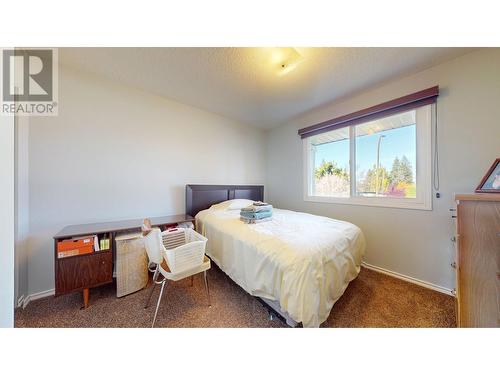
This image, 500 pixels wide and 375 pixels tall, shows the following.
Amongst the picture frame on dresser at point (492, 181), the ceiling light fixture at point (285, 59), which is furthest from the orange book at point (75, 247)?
the picture frame on dresser at point (492, 181)

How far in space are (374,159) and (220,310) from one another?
2.53 m

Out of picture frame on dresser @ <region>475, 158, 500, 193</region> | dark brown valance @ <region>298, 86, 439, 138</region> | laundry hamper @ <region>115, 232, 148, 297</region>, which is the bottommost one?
laundry hamper @ <region>115, 232, 148, 297</region>

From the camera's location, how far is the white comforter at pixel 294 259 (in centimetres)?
100

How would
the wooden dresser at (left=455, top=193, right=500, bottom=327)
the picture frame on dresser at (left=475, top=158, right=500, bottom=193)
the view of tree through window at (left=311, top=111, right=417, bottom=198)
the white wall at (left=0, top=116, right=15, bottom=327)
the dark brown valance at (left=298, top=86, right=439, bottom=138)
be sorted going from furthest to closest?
the view of tree through window at (left=311, top=111, right=417, bottom=198), the dark brown valance at (left=298, top=86, right=439, bottom=138), the picture frame on dresser at (left=475, top=158, right=500, bottom=193), the wooden dresser at (left=455, top=193, right=500, bottom=327), the white wall at (left=0, top=116, right=15, bottom=327)

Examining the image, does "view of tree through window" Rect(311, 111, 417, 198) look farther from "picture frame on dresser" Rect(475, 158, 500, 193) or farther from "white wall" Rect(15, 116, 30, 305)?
"white wall" Rect(15, 116, 30, 305)

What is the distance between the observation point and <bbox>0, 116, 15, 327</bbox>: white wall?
0.72 meters

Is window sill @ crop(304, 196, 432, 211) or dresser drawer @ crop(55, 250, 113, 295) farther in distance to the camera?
window sill @ crop(304, 196, 432, 211)

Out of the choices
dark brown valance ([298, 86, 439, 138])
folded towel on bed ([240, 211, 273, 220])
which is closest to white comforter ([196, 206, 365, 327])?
folded towel on bed ([240, 211, 273, 220])

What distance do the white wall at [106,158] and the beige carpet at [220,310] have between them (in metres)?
0.45

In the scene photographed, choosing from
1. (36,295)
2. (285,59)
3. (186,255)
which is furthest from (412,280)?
(36,295)

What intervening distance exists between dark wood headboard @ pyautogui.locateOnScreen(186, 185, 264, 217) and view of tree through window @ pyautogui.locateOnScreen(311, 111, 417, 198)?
129 cm

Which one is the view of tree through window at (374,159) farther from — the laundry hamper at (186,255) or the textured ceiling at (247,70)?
the laundry hamper at (186,255)
